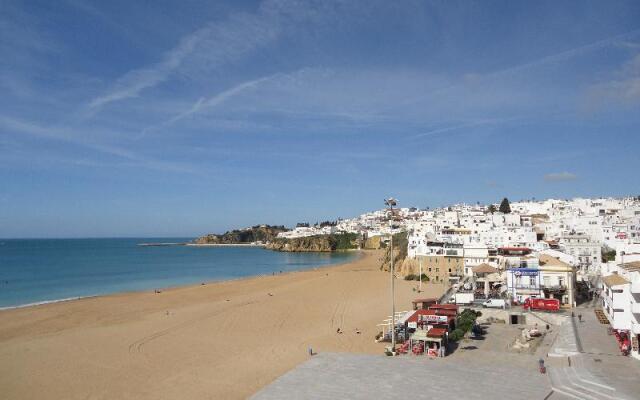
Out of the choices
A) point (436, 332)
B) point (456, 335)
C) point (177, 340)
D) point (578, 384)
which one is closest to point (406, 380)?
point (436, 332)

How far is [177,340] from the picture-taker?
26.1 meters

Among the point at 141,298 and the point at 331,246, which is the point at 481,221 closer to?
the point at 141,298

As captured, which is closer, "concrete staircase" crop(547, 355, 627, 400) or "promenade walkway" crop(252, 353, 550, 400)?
"concrete staircase" crop(547, 355, 627, 400)

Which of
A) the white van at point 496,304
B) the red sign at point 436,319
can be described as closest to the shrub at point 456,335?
the red sign at point 436,319

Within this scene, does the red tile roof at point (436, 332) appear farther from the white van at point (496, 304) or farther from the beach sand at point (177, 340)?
the white van at point (496, 304)

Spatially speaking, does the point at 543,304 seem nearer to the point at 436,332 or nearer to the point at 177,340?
the point at 436,332

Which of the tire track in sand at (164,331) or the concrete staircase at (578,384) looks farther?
the tire track in sand at (164,331)

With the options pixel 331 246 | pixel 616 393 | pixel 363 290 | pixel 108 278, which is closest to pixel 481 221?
pixel 363 290

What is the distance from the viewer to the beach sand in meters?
18.7

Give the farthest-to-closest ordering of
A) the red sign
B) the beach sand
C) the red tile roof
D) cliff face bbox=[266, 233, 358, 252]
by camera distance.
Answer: cliff face bbox=[266, 233, 358, 252]
the red sign
the red tile roof
the beach sand

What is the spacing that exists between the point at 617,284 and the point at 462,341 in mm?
7516

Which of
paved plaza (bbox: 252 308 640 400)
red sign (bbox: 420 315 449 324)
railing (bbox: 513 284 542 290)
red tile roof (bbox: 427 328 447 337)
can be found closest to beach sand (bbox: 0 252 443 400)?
paved plaza (bbox: 252 308 640 400)

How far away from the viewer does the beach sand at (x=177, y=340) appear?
734 inches

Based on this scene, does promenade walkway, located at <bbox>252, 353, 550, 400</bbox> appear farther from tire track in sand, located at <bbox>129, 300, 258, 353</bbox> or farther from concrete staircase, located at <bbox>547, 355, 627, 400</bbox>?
tire track in sand, located at <bbox>129, 300, 258, 353</bbox>
